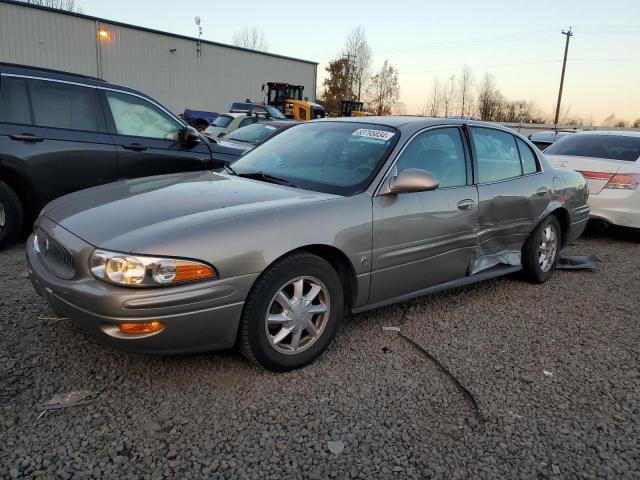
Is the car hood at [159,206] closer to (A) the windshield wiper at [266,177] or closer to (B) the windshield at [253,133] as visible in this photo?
(A) the windshield wiper at [266,177]

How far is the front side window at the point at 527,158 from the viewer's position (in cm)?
475

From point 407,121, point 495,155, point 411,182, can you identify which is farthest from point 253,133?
point 411,182

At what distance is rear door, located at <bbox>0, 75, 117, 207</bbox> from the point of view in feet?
16.5

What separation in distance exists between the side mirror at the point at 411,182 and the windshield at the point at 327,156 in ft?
0.56

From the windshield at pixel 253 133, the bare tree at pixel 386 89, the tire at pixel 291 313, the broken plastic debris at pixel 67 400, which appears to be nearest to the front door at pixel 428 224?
the tire at pixel 291 313

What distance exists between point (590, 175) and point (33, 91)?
21.9ft

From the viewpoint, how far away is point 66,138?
531 centimetres

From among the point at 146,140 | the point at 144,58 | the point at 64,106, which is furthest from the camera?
the point at 144,58

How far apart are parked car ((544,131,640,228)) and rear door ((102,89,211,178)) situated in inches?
189

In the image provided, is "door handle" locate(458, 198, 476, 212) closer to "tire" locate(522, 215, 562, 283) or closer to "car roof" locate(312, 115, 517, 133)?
"car roof" locate(312, 115, 517, 133)

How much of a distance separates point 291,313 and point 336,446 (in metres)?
0.80

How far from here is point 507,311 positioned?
4.26 m

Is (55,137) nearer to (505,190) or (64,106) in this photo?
(64,106)

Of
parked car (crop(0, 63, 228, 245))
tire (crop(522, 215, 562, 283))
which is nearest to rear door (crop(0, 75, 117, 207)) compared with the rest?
parked car (crop(0, 63, 228, 245))
